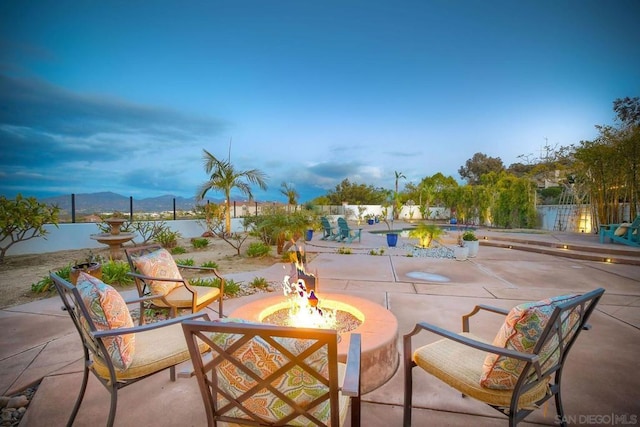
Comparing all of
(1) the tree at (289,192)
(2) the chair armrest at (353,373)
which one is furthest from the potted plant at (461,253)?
(1) the tree at (289,192)

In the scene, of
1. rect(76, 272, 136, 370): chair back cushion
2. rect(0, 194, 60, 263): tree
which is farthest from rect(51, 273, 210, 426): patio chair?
rect(0, 194, 60, 263): tree

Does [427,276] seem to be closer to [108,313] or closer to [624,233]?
[108,313]

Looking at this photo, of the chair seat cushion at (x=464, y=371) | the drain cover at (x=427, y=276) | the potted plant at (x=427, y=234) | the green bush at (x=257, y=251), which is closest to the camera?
the chair seat cushion at (x=464, y=371)

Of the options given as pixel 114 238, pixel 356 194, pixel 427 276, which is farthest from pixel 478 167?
pixel 114 238

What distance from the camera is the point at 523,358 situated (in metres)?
1.03

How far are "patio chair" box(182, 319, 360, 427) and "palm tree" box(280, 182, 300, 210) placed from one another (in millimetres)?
12740

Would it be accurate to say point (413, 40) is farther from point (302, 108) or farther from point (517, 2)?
point (302, 108)

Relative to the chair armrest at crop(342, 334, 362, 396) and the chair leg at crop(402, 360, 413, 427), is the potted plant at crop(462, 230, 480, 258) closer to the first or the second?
the chair leg at crop(402, 360, 413, 427)

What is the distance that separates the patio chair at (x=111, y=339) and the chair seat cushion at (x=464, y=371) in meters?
1.25

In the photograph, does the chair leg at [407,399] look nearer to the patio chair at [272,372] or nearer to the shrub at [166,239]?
the patio chair at [272,372]

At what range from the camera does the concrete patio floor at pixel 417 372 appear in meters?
1.58

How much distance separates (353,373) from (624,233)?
A: 33.3 ft

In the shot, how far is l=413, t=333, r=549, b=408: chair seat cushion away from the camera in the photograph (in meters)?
1.21

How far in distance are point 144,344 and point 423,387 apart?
74.3 inches
